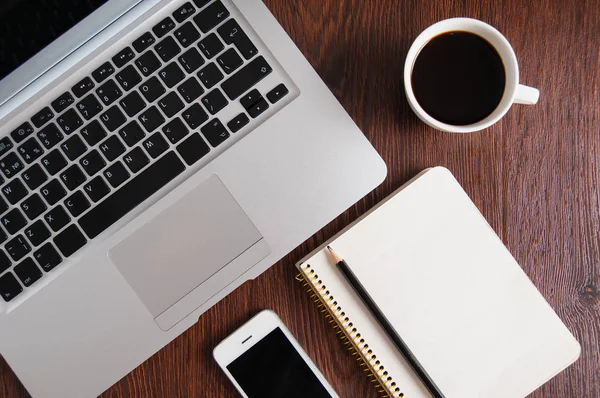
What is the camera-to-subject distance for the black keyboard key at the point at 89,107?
0.56m

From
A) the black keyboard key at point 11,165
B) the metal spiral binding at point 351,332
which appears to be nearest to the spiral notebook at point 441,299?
the metal spiral binding at point 351,332

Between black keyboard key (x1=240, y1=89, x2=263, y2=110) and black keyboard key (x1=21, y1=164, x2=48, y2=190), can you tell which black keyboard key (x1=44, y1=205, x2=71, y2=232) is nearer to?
black keyboard key (x1=21, y1=164, x2=48, y2=190)

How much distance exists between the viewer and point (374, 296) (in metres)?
0.58

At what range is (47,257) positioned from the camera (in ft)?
1.81

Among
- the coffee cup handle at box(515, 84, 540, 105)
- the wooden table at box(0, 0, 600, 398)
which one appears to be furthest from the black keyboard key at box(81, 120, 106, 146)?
the coffee cup handle at box(515, 84, 540, 105)

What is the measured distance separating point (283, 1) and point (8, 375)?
50 cm

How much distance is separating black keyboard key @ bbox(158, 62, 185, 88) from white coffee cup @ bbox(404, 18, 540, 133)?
23 cm

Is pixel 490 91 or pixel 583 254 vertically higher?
pixel 490 91

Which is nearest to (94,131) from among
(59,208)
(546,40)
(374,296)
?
(59,208)

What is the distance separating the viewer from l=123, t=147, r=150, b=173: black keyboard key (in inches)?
22.0

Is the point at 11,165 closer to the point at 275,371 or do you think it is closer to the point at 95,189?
the point at 95,189

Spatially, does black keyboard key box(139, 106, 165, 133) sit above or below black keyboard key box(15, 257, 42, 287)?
above

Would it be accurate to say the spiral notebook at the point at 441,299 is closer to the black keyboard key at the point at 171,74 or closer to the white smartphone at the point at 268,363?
the white smartphone at the point at 268,363

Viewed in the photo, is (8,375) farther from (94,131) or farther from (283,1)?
(283,1)
